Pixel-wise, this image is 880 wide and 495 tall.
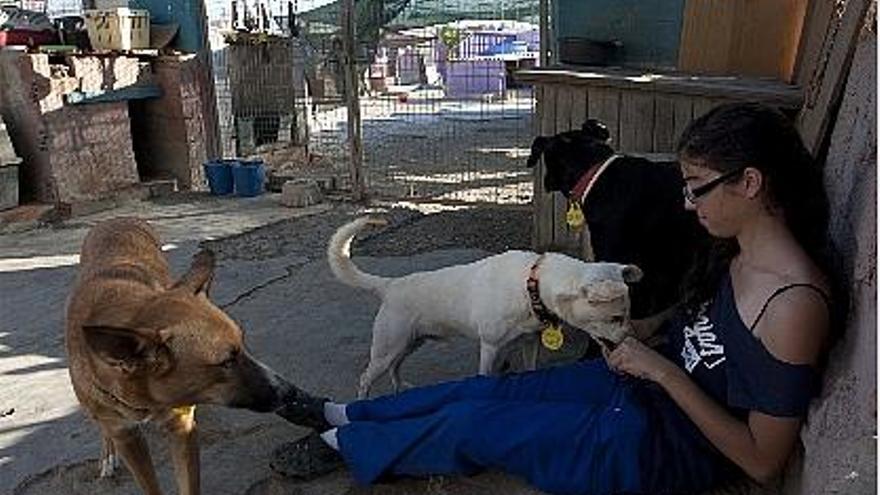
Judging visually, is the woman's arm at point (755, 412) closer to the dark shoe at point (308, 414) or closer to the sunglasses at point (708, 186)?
the sunglasses at point (708, 186)

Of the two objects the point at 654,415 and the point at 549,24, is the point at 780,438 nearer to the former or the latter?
the point at 654,415

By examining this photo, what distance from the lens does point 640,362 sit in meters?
2.21

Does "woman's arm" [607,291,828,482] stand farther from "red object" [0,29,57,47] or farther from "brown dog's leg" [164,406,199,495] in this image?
"red object" [0,29,57,47]

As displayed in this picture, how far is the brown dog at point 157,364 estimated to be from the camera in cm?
233

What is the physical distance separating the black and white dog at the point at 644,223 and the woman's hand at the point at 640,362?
1264 mm

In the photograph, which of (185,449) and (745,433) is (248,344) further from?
(745,433)

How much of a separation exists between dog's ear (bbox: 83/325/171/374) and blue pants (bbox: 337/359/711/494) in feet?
2.21

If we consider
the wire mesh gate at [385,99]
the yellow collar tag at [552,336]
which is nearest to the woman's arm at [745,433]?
→ the yellow collar tag at [552,336]

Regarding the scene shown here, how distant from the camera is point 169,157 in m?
8.95

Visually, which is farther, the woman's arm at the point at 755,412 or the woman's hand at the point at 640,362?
the woman's hand at the point at 640,362

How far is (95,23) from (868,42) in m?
7.66

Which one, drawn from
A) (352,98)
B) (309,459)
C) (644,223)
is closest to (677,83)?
(644,223)

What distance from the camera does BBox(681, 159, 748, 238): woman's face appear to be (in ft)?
6.33

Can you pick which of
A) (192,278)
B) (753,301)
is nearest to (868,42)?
(753,301)
